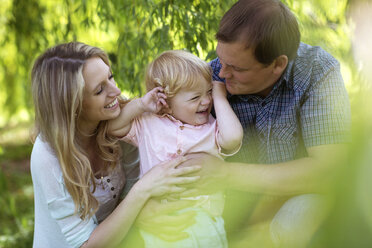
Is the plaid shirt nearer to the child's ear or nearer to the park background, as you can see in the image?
the park background

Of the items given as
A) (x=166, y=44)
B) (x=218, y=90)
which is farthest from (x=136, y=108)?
(x=166, y=44)

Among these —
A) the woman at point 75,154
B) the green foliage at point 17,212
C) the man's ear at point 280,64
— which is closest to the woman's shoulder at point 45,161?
the woman at point 75,154

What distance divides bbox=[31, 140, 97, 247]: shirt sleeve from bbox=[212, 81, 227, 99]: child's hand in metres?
0.68

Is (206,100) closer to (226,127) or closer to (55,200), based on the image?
(226,127)

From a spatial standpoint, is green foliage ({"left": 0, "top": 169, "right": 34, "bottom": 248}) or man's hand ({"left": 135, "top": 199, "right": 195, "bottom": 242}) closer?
man's hand ({"left": 135, "top": 199, "right": 195, "bottom": 242})

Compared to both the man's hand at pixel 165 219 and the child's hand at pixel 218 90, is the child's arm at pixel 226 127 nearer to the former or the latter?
the child's hand at pixel 218 90

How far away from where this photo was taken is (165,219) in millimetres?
1502

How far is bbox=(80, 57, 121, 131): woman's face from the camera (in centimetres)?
150

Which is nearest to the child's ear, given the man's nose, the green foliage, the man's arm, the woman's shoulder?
the man's nose

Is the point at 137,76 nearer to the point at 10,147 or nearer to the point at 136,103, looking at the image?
the point at 136,103

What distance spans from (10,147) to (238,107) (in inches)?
166

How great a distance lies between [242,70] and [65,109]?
2.42 feet

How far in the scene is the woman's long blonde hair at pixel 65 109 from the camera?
145 cm

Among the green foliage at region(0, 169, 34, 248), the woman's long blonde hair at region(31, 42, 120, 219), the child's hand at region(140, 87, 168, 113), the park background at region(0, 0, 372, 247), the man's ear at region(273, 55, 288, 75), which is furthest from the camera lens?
the green foliage at region(0, 169, 34, 248)
